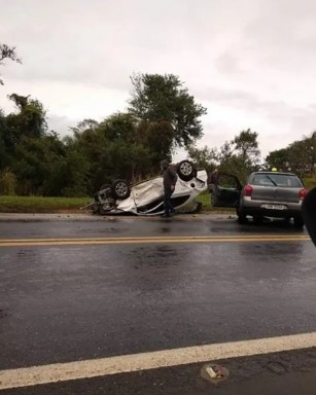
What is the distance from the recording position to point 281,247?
29.0ft

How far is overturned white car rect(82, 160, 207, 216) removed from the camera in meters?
14.5

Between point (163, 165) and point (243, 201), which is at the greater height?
point (163, 165)

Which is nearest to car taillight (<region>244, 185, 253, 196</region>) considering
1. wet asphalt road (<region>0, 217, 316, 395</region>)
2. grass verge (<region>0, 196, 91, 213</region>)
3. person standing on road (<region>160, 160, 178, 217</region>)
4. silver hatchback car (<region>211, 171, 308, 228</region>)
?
silver hatchback car (<region>211, 171, 308, 228</region>)

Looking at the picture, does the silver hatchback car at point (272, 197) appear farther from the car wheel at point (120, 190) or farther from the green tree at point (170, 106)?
the green tree at point (170, 106)

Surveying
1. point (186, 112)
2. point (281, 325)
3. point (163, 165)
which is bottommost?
point (281, 325)

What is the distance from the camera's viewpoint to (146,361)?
3.60m

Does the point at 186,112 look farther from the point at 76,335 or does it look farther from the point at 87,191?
the point at 76,335

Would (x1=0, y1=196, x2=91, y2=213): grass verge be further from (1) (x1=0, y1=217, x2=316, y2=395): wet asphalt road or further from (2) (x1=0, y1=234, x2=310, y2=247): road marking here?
(1) (x1=0, y1=217, x2=316, y2=395): wet asphalt road

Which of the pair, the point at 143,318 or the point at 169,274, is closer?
the point at 143,318

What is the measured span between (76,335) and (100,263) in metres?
2.77

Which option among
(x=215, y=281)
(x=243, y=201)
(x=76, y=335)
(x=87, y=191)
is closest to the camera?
(x=76, y=335)

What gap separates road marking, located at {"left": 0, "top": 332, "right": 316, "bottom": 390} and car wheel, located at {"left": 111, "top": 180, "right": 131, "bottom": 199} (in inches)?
418

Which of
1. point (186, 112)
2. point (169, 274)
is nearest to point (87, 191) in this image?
point (169, 274)

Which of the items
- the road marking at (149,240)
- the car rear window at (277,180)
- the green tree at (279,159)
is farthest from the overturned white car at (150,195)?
the green tree at (279,159)
